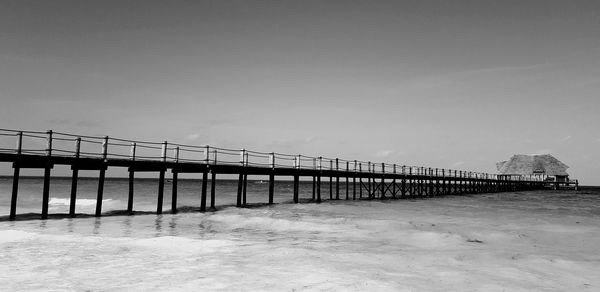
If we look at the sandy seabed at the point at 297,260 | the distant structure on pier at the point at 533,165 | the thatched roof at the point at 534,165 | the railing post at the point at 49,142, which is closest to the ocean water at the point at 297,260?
the sandy seabed at the point at 297,260

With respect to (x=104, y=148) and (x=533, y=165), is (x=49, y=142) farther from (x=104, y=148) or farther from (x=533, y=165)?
(x=533, y=165)

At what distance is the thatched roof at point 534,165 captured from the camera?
128500mm

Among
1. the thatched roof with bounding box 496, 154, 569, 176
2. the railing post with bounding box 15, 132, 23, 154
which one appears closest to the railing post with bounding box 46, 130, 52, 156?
the railing post with bounding box 15, 132, 23, 154

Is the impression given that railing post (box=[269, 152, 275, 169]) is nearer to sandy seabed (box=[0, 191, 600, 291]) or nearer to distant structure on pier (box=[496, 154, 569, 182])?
sandy seabed (box=[0, 191, 600, 291])


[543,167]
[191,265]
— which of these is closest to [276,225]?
[191,265]

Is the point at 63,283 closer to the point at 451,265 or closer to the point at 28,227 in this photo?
the point at 451,265

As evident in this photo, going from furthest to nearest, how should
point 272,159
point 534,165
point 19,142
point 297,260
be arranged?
1. point 534,165
2. point 272,159
3. point 19,142
4. point 297,260

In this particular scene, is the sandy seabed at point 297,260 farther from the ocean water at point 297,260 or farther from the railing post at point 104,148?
the railing post at point 104,148

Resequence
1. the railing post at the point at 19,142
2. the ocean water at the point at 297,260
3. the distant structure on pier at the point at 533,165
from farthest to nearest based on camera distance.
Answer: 1. the distant structure on pier at the point at 533,165
2. the railing post at the point at 19,142
3. the ocean water at the point at 297,260

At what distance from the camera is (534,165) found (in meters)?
130

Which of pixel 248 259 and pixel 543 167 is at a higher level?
pixel 543 167

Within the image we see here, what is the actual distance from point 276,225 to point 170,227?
4.54m

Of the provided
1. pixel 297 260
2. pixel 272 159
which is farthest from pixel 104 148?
pixel 297 260

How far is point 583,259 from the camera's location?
10.7 metres
